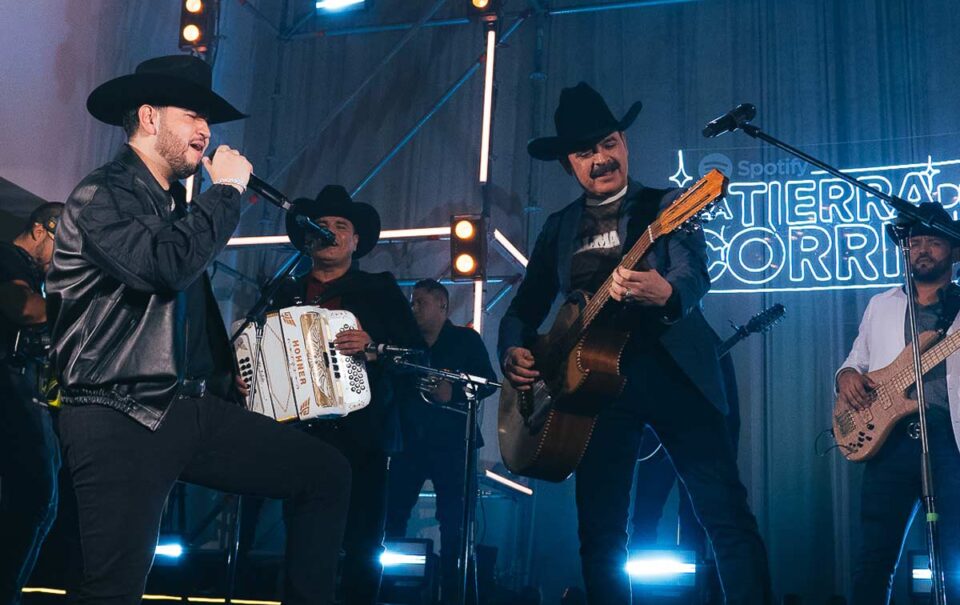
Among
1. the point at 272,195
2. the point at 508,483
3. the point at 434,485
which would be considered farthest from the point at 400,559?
the point at 272,195

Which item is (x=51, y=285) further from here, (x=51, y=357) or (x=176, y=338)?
(x=176, y=338)

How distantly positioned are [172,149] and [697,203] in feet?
5.74

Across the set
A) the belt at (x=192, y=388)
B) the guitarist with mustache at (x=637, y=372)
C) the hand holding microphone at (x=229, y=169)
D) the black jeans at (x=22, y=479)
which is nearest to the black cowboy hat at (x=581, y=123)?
the guitarist with mustache at (x=637, y=372)

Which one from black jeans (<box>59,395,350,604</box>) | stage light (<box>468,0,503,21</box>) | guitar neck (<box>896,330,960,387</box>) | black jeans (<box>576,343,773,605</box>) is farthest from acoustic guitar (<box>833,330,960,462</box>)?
stage light (<box>468,0,503,21</box>)

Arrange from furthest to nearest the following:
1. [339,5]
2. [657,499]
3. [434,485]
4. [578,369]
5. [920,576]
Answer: [339,5], [657,499], [434,485], [920,576], [578,369]

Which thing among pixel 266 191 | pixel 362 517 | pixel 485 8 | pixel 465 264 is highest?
pixel 485 8

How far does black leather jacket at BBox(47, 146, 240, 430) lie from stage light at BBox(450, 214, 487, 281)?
4.27m

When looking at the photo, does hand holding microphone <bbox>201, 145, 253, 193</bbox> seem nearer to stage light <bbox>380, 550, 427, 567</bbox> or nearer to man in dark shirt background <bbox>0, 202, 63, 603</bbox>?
man in dark shirt background <bbox>0, 202, 63, 603</bbox>

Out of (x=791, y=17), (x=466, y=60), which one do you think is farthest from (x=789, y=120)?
(x=466, y=60)

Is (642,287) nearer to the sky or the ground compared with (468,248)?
nearer to the ground

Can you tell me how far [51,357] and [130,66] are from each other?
6.10 meters

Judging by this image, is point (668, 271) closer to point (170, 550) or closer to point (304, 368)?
point (304, 368)

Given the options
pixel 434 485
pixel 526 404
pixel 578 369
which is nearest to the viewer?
pixel 578 369

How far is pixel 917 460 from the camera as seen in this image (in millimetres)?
4648
